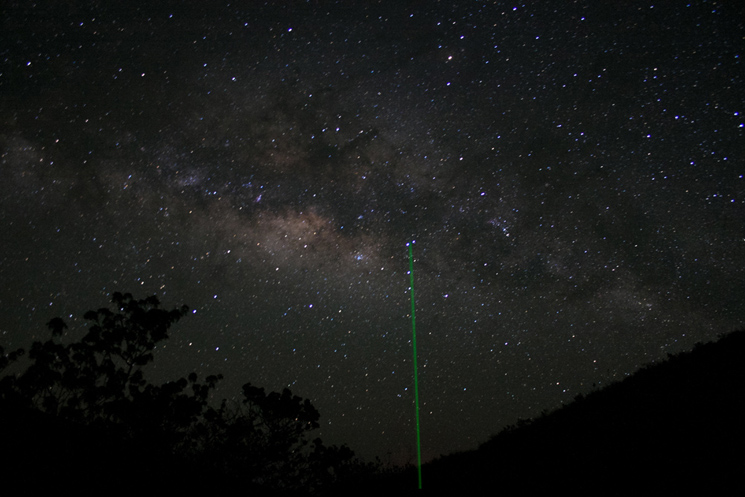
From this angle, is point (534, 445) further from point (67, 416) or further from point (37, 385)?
point (37, 385)

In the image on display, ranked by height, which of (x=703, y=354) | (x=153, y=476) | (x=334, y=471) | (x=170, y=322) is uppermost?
(x=170, y=322)

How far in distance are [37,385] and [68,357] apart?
1.74 m

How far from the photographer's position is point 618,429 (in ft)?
24.5

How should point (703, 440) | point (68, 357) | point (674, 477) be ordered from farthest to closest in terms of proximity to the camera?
point (68, 357) → point (703, 440) → point (674, 477)

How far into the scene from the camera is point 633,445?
6.68 metres

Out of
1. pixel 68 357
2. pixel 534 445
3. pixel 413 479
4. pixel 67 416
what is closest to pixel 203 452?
pixel 67 416

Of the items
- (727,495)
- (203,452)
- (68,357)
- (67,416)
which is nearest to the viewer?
(727,495)

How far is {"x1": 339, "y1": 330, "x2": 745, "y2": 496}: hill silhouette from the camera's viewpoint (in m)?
5.61

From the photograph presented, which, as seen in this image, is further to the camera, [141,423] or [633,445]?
[141,423]

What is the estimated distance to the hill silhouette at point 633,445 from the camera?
18.4 feet

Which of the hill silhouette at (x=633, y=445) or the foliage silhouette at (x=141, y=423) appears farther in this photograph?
the foliage silhouette at (x=141, y=423)

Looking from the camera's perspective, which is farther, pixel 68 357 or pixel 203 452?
pixel 203 452

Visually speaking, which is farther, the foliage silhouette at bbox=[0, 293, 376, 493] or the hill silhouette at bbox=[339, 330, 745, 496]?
the foliage silhouette at bbox=[0, 293, 376, 493]

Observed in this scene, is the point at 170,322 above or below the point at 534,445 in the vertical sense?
above
